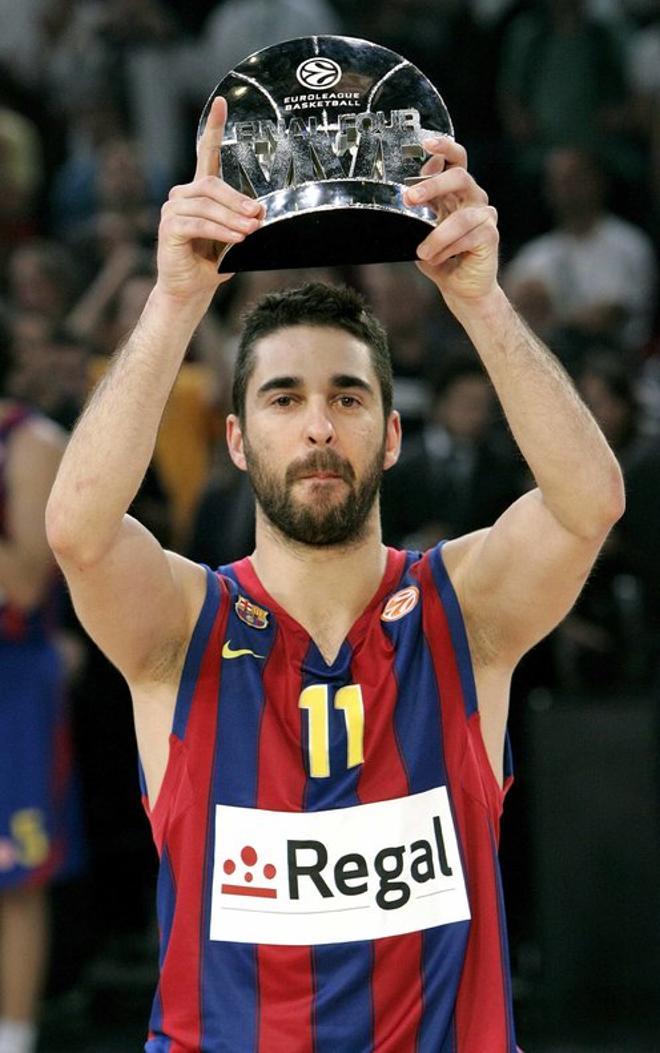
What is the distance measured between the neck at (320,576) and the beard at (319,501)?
0.18 feet

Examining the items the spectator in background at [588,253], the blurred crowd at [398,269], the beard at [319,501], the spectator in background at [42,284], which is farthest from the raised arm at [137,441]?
the spectator in background at [588,253]

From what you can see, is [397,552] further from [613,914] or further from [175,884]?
[613,914]

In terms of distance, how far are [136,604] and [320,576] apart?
0.43 m

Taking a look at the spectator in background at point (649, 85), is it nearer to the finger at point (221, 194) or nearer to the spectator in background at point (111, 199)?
the spectator in background at point (111, 199)

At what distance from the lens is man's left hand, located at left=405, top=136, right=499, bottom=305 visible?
3.31m

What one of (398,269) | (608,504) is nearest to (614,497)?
(608,504)

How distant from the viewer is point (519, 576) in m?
3.72

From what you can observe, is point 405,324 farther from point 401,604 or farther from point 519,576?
point 519,576

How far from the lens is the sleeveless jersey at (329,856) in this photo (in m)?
3.53

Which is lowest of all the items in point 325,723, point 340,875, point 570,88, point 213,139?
point 340,875

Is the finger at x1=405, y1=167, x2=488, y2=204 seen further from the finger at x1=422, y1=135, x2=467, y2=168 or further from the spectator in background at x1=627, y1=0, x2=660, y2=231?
the spectator in background at x1=627, y1=0, x2=660, y2=231

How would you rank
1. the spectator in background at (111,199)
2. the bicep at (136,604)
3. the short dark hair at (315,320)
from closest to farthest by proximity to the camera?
the bicep at (136,604) < the short dark hair at (315,320) < the spectator in background at (111,199)

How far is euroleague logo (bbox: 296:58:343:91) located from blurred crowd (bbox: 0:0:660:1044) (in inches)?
134

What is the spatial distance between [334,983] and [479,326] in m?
1.29
